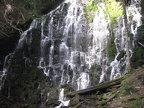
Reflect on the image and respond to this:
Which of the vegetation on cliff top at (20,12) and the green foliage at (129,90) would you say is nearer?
the green foliage at (129,90)

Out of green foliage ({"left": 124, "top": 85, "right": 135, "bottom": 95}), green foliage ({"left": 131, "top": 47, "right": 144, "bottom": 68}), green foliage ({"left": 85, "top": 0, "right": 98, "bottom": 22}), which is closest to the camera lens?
green foliage ({"left": 124, "top": 85, "right": 135, "bottom": 95})

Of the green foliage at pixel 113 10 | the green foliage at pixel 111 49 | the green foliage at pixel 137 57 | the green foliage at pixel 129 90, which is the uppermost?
the green foliage at pixel 113 10

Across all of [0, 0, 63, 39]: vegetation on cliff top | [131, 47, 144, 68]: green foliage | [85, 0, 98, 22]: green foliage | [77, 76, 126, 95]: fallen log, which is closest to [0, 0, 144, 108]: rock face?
[85, 0, 98, 22]: green foliage

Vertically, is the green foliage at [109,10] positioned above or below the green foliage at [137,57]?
above

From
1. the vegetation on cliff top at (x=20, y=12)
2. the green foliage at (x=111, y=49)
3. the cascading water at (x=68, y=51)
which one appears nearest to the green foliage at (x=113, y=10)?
the green foliage at (x=111, y=49)

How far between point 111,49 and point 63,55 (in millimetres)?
3054

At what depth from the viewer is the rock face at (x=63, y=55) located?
16328 mm

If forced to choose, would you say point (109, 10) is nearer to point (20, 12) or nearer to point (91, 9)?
point (91, 9)

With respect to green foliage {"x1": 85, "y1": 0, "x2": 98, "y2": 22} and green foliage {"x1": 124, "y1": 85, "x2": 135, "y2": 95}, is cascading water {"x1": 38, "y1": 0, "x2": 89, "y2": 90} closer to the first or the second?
green foliage {"x1": 85, "y1": 0, "x2": 98, "y2": 22}

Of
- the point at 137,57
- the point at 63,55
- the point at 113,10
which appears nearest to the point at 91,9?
the point at 113,10

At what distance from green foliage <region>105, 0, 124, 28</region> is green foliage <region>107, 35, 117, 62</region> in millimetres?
1103

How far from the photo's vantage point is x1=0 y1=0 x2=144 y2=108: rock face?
1633 cm

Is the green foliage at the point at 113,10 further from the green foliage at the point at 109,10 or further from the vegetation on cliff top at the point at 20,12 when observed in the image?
the vegetation on cliff top at the point at 20,12

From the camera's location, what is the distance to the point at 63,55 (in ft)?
57.6
